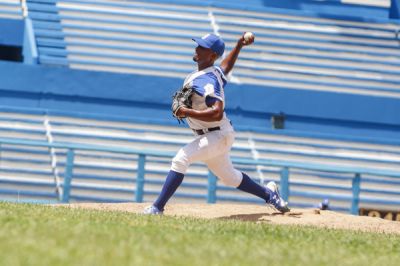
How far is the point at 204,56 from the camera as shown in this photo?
9617 millimetres

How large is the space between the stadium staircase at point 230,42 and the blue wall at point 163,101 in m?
0.62

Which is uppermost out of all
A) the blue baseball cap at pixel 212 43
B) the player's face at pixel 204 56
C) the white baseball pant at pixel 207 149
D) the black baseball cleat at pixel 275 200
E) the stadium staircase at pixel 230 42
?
the stadium staircase at pixel 230 42

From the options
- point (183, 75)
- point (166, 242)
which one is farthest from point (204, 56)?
point (183, 75)

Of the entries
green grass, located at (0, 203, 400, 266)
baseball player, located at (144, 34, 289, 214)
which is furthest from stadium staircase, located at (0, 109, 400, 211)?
green grass, located at (0, 203, 400, 266)

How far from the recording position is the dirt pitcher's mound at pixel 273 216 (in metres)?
10.2

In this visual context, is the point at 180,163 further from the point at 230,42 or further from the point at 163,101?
the point at 230,42

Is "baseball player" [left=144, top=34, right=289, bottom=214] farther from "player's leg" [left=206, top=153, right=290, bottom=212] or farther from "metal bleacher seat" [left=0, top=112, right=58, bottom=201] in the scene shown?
"metal bleacher seat" [left=0, top=112, right=58, bottom=201]

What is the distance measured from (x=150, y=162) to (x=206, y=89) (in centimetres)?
541

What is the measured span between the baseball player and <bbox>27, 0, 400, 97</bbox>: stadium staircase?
860 cm

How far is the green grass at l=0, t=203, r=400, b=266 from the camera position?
18.5 ft

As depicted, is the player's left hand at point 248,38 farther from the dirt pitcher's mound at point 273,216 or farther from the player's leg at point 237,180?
the dirt pitcher's mound at point 273,216

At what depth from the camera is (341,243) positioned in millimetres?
7758

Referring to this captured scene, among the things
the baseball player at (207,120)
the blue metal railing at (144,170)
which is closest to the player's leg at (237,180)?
the baseball player at (207,120)

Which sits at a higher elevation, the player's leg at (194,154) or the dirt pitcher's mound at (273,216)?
the player's leg at (194,154)
